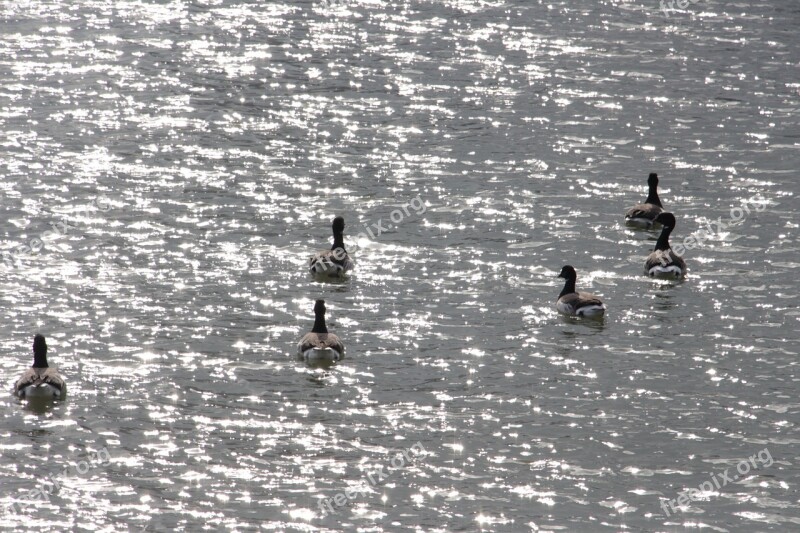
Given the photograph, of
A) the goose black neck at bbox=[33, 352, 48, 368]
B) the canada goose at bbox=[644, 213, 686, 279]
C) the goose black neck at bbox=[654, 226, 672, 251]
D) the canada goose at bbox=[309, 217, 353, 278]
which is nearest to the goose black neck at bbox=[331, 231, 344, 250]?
the canada goose at bbox=[309, 217, 353, 278]

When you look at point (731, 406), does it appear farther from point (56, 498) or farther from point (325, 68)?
A: point (325, 68)

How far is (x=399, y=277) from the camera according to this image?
32281 millimetres

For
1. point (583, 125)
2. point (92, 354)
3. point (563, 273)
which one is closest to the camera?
point (92, 354)

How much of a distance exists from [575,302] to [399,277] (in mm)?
4908

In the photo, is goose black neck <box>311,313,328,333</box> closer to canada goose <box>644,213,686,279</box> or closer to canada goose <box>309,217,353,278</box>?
canada goose <box>309,217,353,278</box>

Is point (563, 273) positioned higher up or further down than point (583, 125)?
further down

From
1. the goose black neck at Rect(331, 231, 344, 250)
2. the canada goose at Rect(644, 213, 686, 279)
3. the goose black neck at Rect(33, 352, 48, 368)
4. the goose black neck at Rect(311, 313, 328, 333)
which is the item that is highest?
the goose black neck at Rect(331, 231, 344, 250)

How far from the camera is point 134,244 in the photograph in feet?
111

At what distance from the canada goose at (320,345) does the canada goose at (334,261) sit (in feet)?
14.5

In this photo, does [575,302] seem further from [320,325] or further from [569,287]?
[320,325]

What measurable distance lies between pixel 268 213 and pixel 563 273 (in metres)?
9.99

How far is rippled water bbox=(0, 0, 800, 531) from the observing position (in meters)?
22.2

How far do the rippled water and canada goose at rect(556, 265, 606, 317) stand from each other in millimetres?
375

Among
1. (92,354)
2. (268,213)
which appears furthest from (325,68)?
(92,354)
